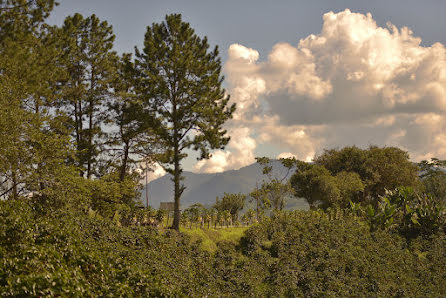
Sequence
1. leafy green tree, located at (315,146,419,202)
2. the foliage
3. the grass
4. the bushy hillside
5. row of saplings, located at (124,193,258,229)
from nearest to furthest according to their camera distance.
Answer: the bushy hillside < the grass < row of saplings, located at (124,193,258,229) < the foliage < leafy green tree, located at (315,146,419,202)

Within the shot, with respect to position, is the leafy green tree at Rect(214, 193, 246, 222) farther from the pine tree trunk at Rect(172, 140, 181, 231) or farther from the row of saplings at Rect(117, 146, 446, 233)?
the pine tree trunk at Rect(172, 140, 181, 231)

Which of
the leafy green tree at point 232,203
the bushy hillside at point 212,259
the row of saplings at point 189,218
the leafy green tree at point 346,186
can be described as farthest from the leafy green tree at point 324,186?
the row of saplings at point 189,218

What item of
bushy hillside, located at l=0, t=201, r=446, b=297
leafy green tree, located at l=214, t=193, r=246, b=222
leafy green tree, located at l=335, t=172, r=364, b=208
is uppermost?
leafy green tree, located at l=335, t=172, r=364, b=208

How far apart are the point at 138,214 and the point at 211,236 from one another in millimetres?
5247

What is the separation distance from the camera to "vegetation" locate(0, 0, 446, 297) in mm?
13141

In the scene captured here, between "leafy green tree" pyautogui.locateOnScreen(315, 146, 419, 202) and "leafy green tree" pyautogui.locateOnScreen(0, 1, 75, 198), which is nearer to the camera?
"leafy green tree" pyautogui.locateOnScreen(0, 1, 75, 198)

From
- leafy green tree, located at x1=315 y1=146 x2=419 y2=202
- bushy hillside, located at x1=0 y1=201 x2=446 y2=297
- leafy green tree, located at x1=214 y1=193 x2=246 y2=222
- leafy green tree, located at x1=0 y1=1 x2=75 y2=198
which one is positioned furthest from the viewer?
leafy green tree, located at x1=315 y1=146 x2=419 y2=202

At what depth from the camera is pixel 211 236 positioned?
26.5 meters

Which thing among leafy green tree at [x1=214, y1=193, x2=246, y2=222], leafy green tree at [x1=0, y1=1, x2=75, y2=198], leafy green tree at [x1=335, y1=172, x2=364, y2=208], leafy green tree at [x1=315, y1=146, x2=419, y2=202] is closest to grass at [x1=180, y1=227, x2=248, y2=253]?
leafy green tree at [x1=0, y1=1, x2=75, y2=198]

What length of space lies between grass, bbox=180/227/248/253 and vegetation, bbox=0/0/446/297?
16 centimetres

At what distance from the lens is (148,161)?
30.1 metres

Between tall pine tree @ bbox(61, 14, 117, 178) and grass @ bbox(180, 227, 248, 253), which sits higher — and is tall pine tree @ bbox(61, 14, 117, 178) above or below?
above

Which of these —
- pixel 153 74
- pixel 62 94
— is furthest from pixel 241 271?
pixel 62 94

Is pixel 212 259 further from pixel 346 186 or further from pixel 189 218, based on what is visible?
pixel 346 186
